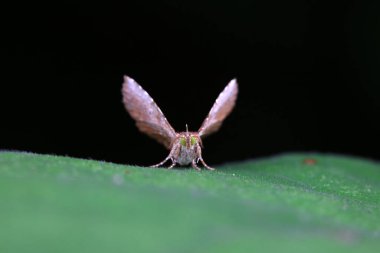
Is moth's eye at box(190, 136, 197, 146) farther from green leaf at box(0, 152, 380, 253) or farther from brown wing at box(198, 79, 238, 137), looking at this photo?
green leaf at box(0, 152, 380, 253)

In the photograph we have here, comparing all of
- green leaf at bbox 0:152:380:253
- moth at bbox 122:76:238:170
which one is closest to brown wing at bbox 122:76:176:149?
moth at bbox 122:76:238:170

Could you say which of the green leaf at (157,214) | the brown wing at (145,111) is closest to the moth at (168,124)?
Result: the brown wing at (145,111)

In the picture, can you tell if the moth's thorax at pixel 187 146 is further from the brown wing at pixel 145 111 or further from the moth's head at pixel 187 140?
the brown wing at pixel 145 111

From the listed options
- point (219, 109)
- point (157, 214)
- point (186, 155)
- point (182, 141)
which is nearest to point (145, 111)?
point (182, 141)

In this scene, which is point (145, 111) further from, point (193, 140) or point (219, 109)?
point (219, 109)

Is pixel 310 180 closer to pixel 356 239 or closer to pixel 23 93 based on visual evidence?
pixel 356 239

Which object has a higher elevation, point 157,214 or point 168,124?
point 168,124
